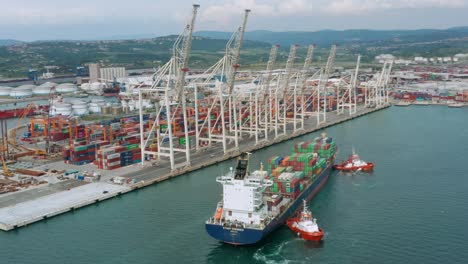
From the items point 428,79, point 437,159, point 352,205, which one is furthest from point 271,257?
point 428,79

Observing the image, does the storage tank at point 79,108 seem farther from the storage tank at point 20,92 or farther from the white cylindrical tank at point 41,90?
the white cylindrical tank at point 41,90

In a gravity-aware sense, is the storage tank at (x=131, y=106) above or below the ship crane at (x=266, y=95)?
below

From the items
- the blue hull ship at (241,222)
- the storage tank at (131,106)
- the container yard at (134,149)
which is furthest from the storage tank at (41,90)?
the blue hull ship at (241,222)

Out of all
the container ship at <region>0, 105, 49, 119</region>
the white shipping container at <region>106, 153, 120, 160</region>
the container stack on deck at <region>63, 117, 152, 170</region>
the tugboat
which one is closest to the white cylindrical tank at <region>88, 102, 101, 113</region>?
the container ship at <region>0, 105, 49, 119</region>

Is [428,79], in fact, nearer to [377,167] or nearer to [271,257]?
[377,167]

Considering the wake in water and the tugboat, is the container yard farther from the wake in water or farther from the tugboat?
the wake in water

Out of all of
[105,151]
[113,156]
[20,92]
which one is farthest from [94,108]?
[113,156]
